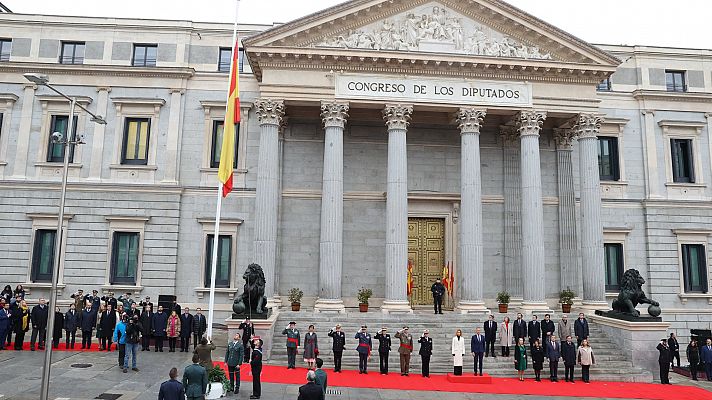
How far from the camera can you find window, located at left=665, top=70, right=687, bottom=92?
34156 mm

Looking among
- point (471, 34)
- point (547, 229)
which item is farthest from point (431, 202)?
point (471, 34)

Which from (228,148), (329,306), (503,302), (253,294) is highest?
(228,148)

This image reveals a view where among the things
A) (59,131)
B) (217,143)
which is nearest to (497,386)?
(217,143)

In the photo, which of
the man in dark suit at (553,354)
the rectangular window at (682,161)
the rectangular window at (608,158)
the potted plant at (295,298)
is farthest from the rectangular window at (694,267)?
the potted plant at (295,298)

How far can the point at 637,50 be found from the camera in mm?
33812

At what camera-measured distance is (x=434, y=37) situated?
27656mm

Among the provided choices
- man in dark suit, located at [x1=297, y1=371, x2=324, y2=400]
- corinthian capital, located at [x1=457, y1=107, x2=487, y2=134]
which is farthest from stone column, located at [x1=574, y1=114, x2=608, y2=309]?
man in dark suit, located at [x1=297, y1=371, x2=324, y2=400]

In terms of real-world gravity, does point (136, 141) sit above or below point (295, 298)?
above

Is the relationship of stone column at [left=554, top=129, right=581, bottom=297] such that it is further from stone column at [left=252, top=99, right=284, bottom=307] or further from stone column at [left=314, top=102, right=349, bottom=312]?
stone column at [left=252, top=99, right=284, bottom=307]

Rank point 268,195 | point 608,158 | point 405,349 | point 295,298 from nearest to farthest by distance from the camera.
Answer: point 405,349
point 268,195
point 295,298
point 608,158

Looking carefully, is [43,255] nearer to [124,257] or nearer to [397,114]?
[124,257]

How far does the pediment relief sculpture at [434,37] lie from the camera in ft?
89.6

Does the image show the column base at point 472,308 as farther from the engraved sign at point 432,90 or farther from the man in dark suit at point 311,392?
the man in dark suit at point 311,392

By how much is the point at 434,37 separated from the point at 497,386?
17254 mm
